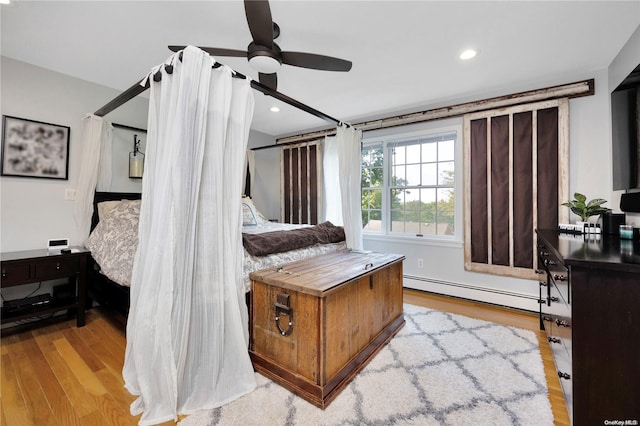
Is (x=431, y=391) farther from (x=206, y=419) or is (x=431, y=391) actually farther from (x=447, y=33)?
(x=447, y=33)

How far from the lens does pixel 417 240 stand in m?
3.69

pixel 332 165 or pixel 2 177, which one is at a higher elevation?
pixel 332 165

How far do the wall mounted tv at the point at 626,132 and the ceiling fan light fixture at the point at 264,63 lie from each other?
104 inches

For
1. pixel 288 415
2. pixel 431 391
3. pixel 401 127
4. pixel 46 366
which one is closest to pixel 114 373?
pixel 46 366

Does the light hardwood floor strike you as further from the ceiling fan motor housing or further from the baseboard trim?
the ceiling fan motor housing

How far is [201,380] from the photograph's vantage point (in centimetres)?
155

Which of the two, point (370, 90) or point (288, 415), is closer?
point (288, 415)

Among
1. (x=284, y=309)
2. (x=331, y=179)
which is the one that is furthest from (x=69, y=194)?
(x=331, y=179)

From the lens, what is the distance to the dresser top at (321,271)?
166 cm

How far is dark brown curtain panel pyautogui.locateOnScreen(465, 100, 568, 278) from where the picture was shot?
2.85 meters

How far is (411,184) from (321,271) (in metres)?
2.39

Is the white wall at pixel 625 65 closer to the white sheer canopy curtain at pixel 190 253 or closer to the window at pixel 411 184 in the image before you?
the window at pixel 411 184

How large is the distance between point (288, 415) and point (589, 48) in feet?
11.6

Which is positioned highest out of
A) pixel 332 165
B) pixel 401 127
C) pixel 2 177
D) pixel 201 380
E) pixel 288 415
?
pixel 401 127
